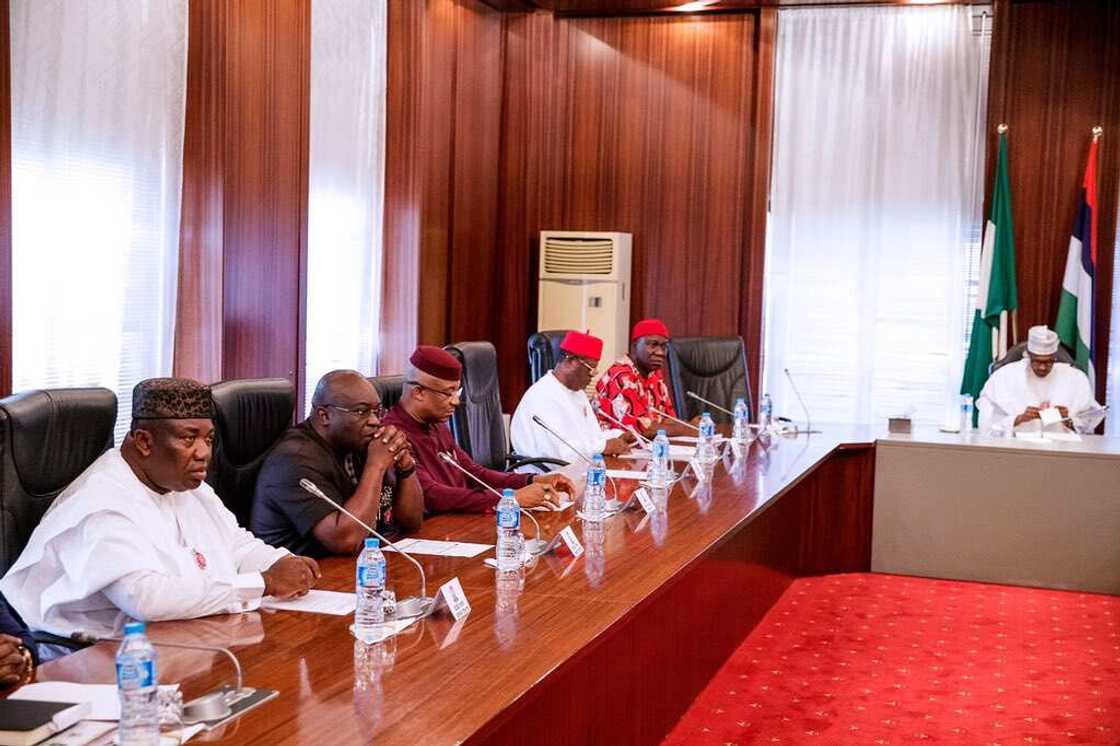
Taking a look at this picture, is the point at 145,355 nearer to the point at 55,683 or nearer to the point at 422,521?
the point at 422,521

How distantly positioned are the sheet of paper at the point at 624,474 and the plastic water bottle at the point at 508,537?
1.35 meters

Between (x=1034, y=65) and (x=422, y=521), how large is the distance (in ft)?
17.6

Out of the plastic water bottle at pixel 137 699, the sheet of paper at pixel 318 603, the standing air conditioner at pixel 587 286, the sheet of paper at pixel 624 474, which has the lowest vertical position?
the sheet of paper at pixel 624 474

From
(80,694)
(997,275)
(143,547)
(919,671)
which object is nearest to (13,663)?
(80,694)

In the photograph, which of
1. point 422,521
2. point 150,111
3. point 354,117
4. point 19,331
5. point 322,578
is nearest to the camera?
point 322,578

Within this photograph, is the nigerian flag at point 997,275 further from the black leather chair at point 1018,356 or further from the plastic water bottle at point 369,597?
the plastic water bottle at point 369,597

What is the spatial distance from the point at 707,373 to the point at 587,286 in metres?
1.44

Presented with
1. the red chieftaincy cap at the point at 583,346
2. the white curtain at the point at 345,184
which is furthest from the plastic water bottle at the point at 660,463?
the white curtain at the point at 345,184

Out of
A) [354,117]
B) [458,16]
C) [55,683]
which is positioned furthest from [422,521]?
[458,16]

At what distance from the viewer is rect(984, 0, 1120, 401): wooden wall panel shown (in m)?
7.28

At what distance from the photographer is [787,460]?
517 cm

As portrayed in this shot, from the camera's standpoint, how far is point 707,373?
6.59 metres

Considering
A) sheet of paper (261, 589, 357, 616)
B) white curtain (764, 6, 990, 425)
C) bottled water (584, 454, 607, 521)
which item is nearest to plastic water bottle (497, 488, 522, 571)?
sheet of paper (261, 589, 357, 616)

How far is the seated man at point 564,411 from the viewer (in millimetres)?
5250
